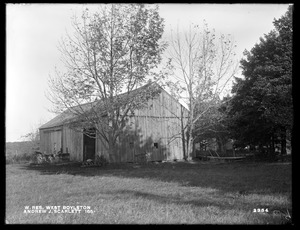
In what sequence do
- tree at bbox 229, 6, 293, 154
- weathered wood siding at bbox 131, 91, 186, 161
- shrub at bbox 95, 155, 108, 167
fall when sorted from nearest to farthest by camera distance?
shrub at bbox 95, 155, 108, 167 → tree at bbox 229, 6, 293, 154 → weathered wood siding at bbox 131, 91, 186, 161

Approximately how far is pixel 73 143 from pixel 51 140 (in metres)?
6.06

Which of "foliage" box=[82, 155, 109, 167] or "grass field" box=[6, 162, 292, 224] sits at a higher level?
"grass field" box=[6, 162, 292, 224]

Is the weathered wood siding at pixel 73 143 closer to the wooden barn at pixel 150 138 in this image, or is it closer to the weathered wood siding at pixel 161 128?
the wooden barn at pixel 150 138

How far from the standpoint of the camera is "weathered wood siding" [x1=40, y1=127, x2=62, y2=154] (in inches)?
1296

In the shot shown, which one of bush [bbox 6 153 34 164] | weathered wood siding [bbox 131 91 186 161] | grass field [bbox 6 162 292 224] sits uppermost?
weathered wood siding [bbox 131 91 186 161]

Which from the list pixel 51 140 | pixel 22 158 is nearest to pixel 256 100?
pixel 51 140

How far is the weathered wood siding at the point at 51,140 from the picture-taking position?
32906 mm

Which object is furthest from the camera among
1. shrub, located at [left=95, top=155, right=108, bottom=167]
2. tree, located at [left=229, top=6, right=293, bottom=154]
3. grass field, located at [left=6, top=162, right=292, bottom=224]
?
tree, located at [left=229, top=6, right=293, bottom=154]

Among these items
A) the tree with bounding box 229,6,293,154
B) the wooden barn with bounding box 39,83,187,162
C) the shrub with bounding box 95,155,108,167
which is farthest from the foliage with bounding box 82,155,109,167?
the tree with bounding box 229,6,293,154

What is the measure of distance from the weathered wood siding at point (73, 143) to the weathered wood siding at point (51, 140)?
155 cm

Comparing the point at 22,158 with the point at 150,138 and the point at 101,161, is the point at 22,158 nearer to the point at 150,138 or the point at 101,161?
the point at 101,161

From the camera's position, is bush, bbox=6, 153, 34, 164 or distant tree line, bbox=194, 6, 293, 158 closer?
distant tree line, bbox=194, 6, 293, 158

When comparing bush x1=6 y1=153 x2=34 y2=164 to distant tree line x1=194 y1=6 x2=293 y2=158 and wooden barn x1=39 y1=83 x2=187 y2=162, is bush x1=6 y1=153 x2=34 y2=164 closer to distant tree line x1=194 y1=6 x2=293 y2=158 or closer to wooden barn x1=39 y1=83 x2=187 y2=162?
wooden barn x1=39 y1=83 x2=187 y2=162
